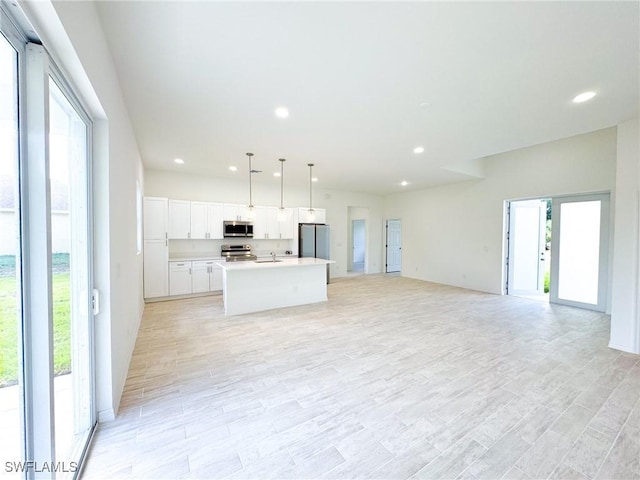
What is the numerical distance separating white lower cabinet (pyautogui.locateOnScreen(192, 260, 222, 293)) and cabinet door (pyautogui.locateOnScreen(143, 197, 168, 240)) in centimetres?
97

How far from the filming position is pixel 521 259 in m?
6.51

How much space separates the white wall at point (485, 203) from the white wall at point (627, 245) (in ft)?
6.28

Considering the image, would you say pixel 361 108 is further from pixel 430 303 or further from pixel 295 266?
pixel 430 303

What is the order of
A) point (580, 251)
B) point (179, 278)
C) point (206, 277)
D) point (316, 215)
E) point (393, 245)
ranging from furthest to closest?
point (393, 245), point (316, 215), point (206, 277), point (179, 278), point (580, 251)

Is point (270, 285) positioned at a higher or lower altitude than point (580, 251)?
lower

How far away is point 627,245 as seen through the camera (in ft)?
10.8

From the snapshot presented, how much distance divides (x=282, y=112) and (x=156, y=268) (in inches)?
173

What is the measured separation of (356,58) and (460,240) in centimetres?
650

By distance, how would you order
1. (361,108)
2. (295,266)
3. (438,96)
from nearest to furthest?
(438,96), (361,108), (295,266)

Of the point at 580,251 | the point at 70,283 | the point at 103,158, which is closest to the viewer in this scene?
the point at 70,283

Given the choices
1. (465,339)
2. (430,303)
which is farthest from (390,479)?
(430,303)

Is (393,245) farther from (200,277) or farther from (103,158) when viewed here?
(103,158)

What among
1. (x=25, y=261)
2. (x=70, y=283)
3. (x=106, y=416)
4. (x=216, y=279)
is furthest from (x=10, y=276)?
(x=216, y=279)

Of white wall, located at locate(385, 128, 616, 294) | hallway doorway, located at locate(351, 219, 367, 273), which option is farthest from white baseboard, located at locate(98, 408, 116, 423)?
hallway doorway, located at locate(351, 219, 367, 273)
